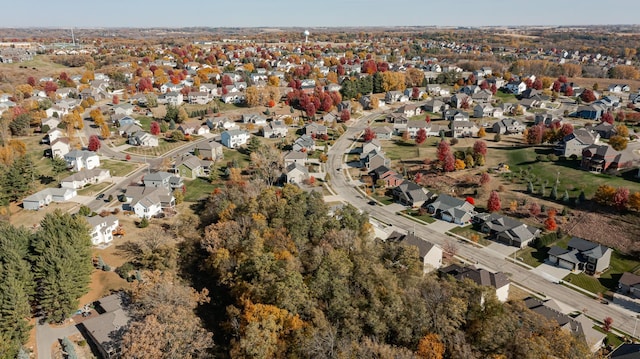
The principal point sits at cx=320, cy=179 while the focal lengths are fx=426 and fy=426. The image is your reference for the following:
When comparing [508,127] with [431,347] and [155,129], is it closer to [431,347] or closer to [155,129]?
[155,129]

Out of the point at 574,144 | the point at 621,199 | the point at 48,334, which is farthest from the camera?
the point at 574,144

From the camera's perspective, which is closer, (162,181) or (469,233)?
(469,233)

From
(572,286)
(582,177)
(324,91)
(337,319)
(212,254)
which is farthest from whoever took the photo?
(324,91)

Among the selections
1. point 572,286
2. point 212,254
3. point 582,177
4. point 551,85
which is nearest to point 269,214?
point 212,254

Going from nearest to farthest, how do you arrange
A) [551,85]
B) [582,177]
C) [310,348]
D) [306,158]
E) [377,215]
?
[310,348]
[377,215]
[582,177]
[306,158]
[551,85]

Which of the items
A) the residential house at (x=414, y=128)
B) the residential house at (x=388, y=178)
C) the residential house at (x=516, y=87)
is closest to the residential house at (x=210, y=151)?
the residential house at (x=388, y=178)

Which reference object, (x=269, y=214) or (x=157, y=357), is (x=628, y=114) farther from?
(x=157, y=357)

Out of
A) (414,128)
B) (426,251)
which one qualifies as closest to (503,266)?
(426,251)

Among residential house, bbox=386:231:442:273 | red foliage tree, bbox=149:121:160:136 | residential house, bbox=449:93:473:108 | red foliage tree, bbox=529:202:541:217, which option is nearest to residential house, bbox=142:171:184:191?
red foliage tree, bbox=149:121:160:136
